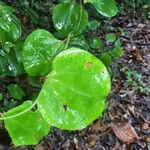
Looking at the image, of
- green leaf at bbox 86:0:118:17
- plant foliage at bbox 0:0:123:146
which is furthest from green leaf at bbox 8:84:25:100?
green leaf at bbox 86:0:118:17

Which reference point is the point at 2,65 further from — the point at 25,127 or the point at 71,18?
the point at 25,127

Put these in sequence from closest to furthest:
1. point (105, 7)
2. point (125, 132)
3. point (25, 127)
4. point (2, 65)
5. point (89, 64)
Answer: point (89, 64) < point (25, 127) < point (105, 7) < point (2, 65) < point (125, 132)

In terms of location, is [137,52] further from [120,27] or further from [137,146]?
[137,146]

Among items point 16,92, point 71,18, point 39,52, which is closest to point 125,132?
point 16,92

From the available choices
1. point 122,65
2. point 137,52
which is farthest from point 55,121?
point 137,52

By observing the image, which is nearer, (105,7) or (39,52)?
(39,52)
